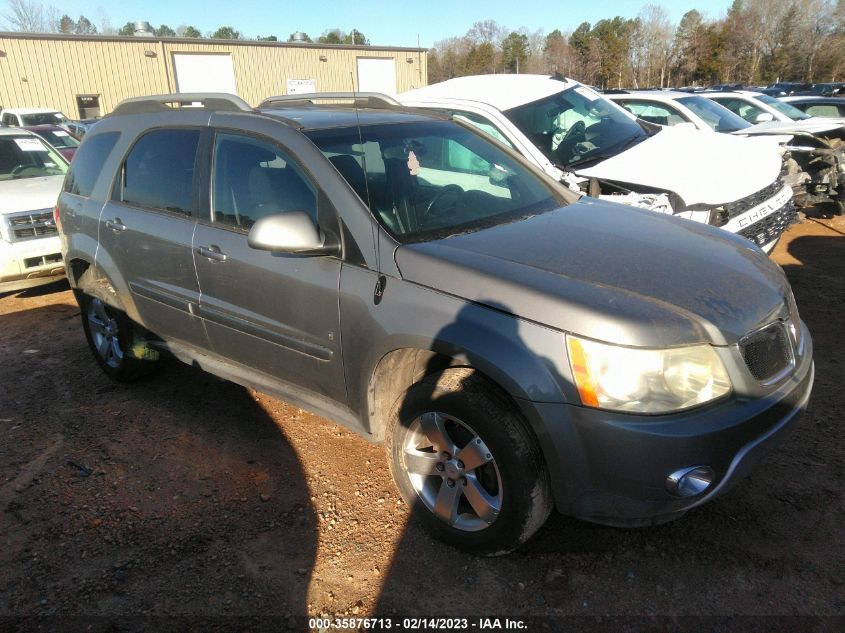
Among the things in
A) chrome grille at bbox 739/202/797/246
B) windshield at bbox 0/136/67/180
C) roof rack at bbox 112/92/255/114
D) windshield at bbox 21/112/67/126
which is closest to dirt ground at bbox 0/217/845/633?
chrome grille at bbox 739/202/797/246

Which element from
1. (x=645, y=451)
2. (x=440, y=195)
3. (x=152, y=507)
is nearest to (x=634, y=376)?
(x=645, y=451)

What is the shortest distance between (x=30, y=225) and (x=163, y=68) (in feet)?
108

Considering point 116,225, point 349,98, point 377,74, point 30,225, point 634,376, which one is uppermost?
point 377,74

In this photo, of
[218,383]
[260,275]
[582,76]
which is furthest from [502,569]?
[582,76]

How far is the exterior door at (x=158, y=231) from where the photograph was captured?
3.53m

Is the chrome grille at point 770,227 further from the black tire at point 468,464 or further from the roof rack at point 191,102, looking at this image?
the roof rack at point 191,102

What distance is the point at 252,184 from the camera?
3256 mm

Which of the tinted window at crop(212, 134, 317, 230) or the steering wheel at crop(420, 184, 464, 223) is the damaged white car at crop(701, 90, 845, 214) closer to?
the steering wheel at crop(420, 184, 464, 223)

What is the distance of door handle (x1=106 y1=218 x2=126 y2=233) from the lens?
12.8ft

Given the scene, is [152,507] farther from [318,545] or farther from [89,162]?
[89,162]

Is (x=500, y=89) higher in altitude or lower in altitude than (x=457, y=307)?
higher

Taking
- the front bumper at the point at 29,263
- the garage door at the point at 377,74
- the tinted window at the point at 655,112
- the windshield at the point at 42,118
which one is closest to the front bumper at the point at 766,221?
the tinted window at the point at 655,112

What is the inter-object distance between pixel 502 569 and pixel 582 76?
60.3m

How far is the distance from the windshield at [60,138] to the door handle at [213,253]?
Answer: 1223 centimetres
